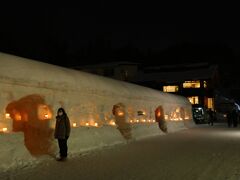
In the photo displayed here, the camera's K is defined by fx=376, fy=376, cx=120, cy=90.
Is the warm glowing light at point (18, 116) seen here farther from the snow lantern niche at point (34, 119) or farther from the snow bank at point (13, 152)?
the snow bank at point (13, 152)

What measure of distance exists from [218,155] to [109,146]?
17.0ft

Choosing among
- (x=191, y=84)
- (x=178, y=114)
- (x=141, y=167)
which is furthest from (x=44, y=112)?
(x=191, y=84)

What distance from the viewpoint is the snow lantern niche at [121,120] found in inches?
798

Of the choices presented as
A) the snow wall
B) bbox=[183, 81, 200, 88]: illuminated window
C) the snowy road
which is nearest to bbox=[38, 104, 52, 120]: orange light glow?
the snow wall

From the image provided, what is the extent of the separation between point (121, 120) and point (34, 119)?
7.99 metres

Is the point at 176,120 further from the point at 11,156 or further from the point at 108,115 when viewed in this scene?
the point at 11,156

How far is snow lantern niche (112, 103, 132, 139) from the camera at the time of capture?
20266mm

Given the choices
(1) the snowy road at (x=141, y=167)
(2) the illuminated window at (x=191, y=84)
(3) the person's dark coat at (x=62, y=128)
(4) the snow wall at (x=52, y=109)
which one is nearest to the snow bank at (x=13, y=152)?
(4) the snow wall at (x=52, y=109)

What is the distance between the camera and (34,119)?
13797 mm

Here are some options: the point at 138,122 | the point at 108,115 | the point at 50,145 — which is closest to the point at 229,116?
the point at 138,122

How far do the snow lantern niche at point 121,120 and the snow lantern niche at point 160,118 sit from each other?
6.30 meters

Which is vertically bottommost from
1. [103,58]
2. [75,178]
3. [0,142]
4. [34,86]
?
[75,178]

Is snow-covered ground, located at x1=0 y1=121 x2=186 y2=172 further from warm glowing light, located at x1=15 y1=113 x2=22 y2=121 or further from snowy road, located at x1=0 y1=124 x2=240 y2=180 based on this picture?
warm glowing light, located at x1=15 y1=113 x2=22 y2=121

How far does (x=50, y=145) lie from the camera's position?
13.1 m
